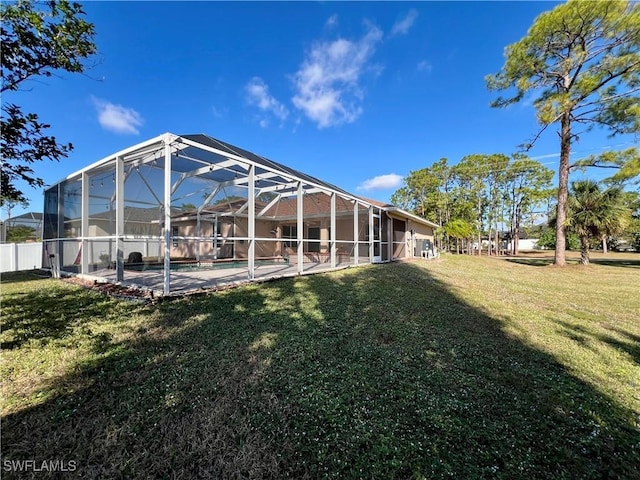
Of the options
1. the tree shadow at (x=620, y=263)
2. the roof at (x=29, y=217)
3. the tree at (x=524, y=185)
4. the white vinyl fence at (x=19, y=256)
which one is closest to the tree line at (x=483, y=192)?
the tree at (x=524, y=185)

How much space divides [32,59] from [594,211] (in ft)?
67.5

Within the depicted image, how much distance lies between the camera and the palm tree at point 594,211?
1270 centimetres

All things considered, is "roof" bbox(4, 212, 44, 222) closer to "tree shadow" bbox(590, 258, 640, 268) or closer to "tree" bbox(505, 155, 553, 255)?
"tree shadow" bbox(590, 258, 640, 268)

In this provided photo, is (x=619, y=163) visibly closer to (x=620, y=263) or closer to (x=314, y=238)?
(x=620, y=263)

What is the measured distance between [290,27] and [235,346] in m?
10.6

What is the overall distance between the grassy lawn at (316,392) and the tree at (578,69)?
11203 mm

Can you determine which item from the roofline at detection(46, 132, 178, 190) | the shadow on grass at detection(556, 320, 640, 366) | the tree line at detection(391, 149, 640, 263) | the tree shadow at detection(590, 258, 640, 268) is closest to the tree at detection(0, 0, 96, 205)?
the roofline at detection(46, 132, 178, 190)

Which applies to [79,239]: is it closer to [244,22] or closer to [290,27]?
[244,22]

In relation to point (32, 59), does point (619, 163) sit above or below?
above

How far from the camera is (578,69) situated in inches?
467

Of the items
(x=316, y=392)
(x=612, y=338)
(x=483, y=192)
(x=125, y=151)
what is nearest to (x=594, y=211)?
(x=612, y=338)

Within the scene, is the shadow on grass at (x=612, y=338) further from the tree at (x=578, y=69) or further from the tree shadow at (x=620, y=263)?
the tree shadow at (x=620, y=263)

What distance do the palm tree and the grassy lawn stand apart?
1143cm

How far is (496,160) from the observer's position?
28.0 metres
